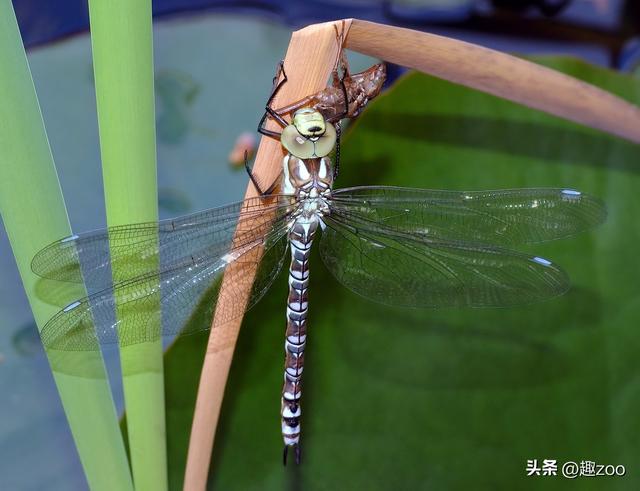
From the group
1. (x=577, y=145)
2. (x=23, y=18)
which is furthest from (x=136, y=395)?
(x=23, y=18)

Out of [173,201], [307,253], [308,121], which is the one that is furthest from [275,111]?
[173,201]

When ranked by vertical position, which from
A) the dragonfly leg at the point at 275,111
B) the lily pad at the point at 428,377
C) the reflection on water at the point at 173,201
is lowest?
the lily pad at the point at 428,377

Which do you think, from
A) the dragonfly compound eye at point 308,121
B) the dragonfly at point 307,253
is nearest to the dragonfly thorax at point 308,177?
Answer: the dragonfly at point 307,253

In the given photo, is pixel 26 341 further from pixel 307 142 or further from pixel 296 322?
pixel 307 142

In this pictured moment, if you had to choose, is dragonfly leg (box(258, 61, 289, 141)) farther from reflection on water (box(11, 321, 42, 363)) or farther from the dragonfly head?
reflection on water (box(11, 321, 42, 363))

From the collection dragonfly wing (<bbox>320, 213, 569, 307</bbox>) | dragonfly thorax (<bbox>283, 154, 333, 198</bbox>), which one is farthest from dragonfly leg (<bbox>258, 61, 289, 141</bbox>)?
dragonfly wing (<bbox>320, 213, 569, 307</bbox>)

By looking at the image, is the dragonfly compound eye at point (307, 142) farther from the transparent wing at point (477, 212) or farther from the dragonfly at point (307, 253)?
the transparent wing at point (477, 212)
